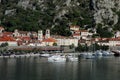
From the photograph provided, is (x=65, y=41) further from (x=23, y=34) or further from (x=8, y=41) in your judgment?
(x=8, y=41)

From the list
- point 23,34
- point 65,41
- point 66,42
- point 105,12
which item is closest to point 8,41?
point 23,34

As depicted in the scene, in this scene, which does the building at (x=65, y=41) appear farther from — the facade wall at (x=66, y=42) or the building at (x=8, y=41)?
the building at (x=8, y=41)

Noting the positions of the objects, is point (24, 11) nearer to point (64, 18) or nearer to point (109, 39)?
point (64, 18)

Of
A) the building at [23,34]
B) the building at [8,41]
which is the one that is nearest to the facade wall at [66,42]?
the building at [23,34]

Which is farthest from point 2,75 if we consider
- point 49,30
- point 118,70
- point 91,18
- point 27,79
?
point 91,18

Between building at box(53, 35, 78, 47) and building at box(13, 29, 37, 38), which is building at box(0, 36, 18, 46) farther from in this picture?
building at box(53, 35, 78, 47)

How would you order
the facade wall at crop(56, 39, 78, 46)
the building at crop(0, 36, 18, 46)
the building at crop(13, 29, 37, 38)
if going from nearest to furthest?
the building at crop(0, 36, 18, 46) < the facade wall at crop(56, 39, 78, 46) < the building at crop(13, 29, 37, 38)

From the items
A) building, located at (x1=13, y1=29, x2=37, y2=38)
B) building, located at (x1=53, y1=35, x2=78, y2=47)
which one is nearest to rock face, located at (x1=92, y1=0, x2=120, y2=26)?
building, located at (x1=53, y1=35, x2=78, y2=47)

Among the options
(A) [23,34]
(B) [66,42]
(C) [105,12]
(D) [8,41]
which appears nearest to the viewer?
(D) [8,41]
